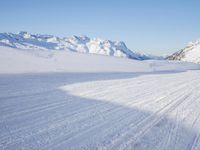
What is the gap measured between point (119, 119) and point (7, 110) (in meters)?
3.18

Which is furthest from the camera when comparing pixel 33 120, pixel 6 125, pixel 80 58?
pixel 80 58

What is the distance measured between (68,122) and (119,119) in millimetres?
1518

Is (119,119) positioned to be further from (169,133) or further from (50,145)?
(50,145)

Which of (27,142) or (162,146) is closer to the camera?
(27,142)

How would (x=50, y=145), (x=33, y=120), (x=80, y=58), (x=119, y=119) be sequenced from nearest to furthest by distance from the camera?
1. (x=50, y=145)
2. (x=33, y=120)
3. (x=119, y=119)
4. (x=80, y=58)

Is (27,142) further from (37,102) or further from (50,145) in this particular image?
(37,102)

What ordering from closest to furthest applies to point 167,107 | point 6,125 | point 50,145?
point 50,145, point 6,125, point 167,107

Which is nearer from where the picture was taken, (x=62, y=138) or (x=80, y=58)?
(x=62, y=138)

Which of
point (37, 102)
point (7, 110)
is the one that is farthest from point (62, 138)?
point (37, 102)

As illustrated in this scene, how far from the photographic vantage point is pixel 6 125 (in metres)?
6.64

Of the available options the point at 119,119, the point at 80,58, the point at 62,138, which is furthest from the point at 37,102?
the point at 80,58

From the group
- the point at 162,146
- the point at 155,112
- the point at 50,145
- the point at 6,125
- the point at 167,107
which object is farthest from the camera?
the point at 167,107

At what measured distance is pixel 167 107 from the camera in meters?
10.2

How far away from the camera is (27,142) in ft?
18.6
